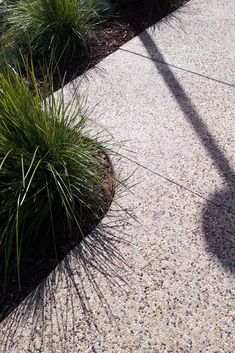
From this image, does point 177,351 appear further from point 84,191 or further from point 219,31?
point 219,31

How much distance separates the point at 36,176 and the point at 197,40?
8.85 feet

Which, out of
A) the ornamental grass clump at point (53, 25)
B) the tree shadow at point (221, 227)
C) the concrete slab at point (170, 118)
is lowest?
the tree shadow at point (221, 227)

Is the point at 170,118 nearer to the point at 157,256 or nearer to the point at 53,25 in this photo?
the point at 157,256

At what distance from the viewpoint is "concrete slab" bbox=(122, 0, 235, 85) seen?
409cm

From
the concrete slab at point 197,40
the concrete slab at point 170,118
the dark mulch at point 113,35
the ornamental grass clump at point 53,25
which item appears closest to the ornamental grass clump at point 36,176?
the concrete slab at point 170,118

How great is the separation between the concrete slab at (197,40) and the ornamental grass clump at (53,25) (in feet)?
1.73

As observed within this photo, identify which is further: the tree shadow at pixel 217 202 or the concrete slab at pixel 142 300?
the tree shadow at pixel 217 202

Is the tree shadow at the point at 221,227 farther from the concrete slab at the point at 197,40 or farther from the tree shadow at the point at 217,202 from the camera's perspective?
the concrete slab at the point at 197,40

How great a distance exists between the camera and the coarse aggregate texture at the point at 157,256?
2.13m

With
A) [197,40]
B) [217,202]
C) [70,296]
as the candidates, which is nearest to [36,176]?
[70,296]

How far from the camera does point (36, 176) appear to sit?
2.59m

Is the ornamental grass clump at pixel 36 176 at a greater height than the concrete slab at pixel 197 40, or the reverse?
the concrete slab at pixel 197 40

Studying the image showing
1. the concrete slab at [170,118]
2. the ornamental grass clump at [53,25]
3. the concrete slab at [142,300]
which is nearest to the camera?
the concrete slab at [142,300]

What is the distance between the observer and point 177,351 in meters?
2.04
